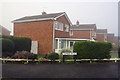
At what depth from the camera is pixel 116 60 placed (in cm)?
1433

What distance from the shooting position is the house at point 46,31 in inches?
784

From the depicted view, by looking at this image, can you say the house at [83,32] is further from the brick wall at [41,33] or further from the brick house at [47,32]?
the brick wall at [41,33]

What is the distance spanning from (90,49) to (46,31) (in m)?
9.11

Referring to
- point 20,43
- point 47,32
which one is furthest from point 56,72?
point 47,32

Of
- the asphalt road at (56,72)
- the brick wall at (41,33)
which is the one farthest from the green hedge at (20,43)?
the asphalt road at (56,72)

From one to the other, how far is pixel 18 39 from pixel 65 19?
35.7ft

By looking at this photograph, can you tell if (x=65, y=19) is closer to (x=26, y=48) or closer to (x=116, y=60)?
(x=26, y=48)

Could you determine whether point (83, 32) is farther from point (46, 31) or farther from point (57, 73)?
point (57, 73)

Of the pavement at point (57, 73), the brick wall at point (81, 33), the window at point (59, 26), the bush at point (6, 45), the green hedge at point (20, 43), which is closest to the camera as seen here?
the pavement at point (57, 73)

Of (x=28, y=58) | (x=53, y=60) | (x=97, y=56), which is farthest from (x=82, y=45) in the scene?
(x=28, y=58)

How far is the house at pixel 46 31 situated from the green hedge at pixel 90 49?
21.4 feet

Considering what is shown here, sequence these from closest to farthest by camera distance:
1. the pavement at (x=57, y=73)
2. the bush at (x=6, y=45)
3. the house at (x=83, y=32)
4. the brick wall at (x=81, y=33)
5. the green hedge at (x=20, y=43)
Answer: the pavement at (x=57, y=73) < the bush at (x=6, y=45) < the green hedge at (x=20, y=43) < the house at (x=83, y=32) < the brick wall at (x=81, y=33)

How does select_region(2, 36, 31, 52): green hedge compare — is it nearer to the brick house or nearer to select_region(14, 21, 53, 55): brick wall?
select_region(14, 21, 53, 55): brick wall

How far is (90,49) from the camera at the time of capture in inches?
532
